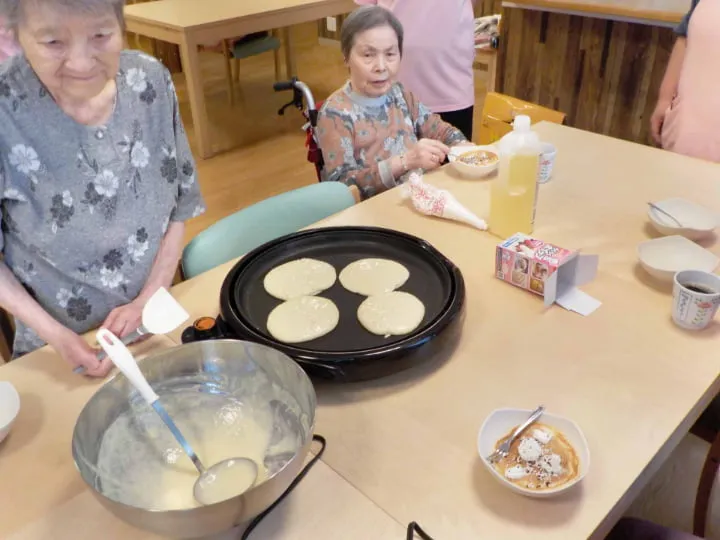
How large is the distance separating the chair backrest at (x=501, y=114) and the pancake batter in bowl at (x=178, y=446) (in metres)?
1.82

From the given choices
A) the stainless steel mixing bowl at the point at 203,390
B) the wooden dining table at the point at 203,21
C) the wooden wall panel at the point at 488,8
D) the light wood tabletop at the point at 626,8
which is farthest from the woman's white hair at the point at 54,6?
the wooden wall panel at the point at 488,8

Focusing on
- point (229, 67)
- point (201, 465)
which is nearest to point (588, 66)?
point (229, 67)

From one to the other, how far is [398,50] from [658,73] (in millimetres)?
1944

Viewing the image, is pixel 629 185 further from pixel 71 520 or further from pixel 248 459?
pixel 71 520

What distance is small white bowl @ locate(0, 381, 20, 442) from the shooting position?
0.90 m

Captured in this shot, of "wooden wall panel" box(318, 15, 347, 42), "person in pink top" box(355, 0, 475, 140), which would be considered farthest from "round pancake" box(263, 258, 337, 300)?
"wooden wall panel" box(318, 15, 347, 42)

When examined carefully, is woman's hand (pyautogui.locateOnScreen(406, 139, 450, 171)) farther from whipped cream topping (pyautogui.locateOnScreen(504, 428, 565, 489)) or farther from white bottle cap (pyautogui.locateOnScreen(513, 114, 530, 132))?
whipped cream topping (pyautogui.locateOnScreen(504, 428, 565, 489))

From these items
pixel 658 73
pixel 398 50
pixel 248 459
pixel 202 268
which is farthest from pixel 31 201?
pixel 658 73

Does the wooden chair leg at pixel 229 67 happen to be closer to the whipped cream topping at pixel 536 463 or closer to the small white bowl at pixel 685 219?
the small white bowl at pixel 685 219

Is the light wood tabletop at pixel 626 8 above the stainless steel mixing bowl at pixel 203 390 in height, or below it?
above

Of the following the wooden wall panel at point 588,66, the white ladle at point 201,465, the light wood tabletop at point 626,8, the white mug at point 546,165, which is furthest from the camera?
the wooden wall panel at point 588,66

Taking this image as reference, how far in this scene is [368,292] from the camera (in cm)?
117

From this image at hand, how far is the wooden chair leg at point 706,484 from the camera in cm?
121

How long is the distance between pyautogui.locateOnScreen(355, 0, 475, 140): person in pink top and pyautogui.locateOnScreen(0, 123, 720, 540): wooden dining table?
53.0 inches
